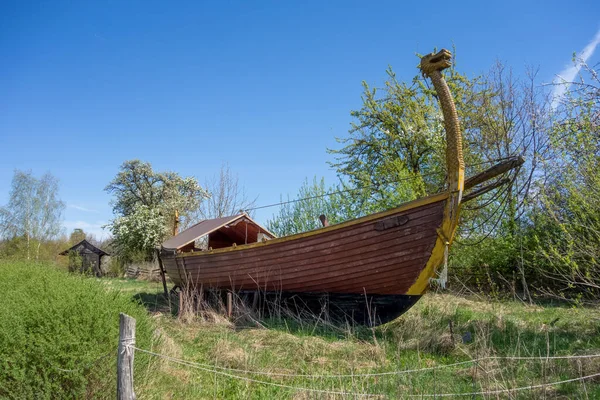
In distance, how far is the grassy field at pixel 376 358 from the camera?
3.80m

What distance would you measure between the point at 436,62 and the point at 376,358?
14.9ft

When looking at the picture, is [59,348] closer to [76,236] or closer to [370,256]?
[370,256]

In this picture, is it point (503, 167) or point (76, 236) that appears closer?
point (503, 167)

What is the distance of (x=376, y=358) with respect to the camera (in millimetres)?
5070

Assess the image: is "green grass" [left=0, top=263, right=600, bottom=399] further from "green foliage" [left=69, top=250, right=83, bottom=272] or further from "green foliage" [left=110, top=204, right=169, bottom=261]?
"green foliage" [left=110, top=204, right=169, bottom=261]

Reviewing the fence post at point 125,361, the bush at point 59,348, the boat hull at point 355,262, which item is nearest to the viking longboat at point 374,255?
the boat hull at point 355,262

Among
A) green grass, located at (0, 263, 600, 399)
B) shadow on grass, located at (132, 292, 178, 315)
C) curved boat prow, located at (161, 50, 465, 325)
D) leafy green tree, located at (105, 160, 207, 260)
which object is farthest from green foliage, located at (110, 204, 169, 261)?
green grass, located at (0, 263, 600, 399)

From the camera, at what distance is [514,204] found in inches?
521

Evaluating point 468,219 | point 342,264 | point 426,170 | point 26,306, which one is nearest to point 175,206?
point 426,170

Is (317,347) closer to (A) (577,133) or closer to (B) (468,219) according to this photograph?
(A) (577,133)

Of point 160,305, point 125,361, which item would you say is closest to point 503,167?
point 125,361

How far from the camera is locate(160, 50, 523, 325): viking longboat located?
6387 millimetres

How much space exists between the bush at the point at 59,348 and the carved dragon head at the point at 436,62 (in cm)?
567

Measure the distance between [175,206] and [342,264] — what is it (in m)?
26.3
